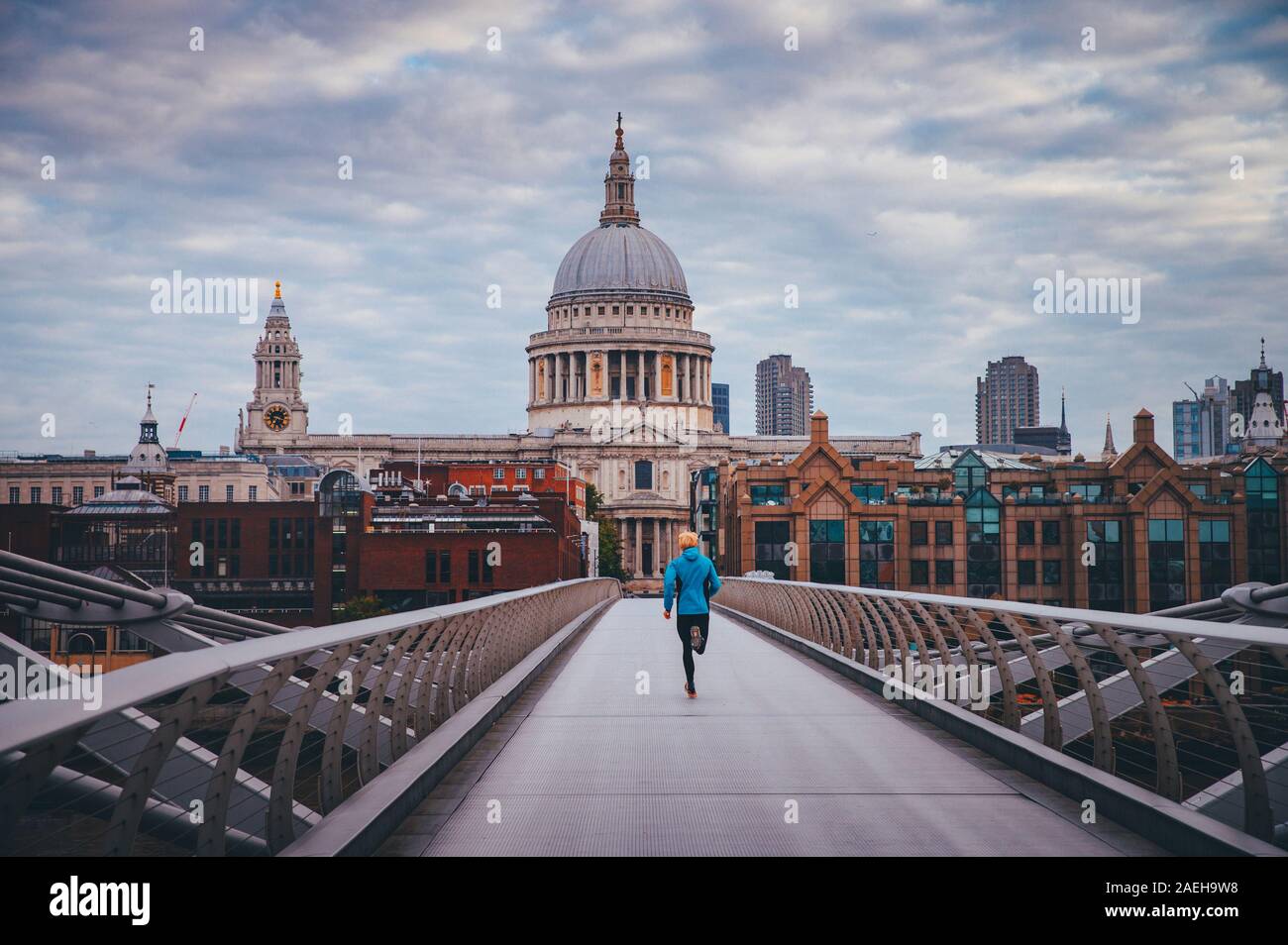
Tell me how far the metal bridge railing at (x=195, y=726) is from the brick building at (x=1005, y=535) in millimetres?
72095

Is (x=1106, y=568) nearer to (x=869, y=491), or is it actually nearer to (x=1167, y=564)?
(x=1167, y=564)

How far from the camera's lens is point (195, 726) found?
6895mm

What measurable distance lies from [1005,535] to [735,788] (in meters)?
81.7

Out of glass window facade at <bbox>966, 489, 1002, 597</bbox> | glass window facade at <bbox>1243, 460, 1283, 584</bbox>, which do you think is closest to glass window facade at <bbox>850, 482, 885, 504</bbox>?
glass window facade at <bbox>966, 489, 1002, 597</bbox>

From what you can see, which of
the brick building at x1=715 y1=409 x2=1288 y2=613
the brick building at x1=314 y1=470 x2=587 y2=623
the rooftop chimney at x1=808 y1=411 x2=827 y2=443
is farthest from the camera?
the rooftop chimney at x1=808 y1=411 x2=827 y2=443

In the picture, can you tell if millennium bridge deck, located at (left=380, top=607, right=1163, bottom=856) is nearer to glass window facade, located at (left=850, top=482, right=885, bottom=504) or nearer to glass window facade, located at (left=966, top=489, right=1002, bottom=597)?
glass window facade, located at (left=966, top=489, right=1002, bottom=597)

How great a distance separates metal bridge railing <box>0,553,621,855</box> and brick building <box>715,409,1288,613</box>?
237 feet

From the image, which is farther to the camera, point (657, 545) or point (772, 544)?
point (657, 545)

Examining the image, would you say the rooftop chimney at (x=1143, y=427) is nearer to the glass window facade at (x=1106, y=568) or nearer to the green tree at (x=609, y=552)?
the glass window facade at (x=1106, y=568)

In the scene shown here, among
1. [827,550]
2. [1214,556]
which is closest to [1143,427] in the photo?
[1214,556]

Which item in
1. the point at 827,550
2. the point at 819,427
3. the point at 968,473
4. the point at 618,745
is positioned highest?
the point at 819,427

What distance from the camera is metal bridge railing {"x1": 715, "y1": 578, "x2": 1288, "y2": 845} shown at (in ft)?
25.8

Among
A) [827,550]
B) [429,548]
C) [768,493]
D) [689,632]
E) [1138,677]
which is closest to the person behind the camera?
[1138,677]

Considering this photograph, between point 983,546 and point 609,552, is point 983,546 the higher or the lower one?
the higher one
